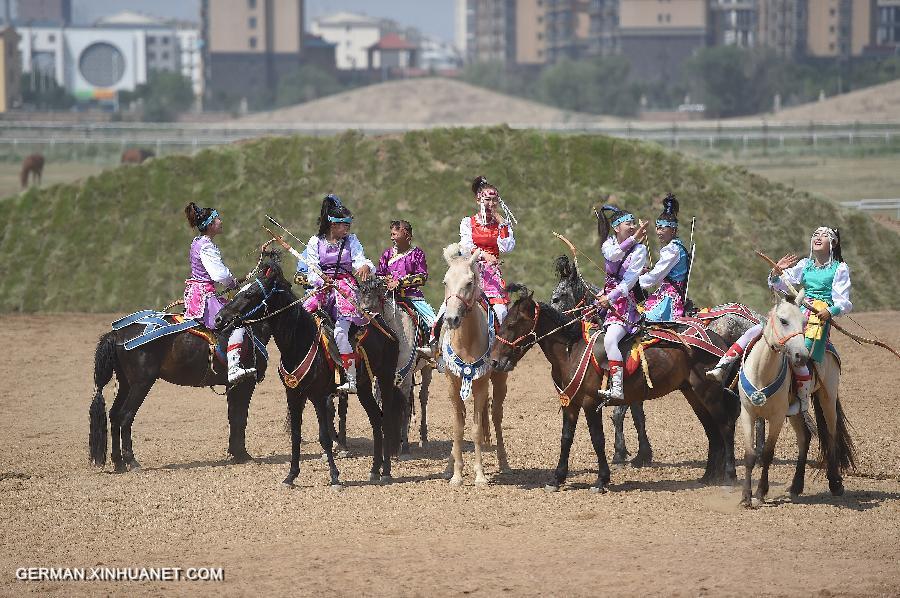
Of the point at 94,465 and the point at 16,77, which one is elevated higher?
the point at 16,77

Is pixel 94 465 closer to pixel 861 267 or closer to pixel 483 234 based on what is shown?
pixel 483 234

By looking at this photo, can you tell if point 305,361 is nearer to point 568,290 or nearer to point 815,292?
point 568,290

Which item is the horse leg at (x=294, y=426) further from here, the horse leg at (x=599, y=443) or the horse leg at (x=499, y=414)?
the horse leg at (x=599, y=443)

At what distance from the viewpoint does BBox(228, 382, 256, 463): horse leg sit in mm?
17297

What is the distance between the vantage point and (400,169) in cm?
3528

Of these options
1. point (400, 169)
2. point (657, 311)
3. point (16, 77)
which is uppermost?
point (16, 77)

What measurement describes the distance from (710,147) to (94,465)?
54.6 m

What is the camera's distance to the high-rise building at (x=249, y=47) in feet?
580

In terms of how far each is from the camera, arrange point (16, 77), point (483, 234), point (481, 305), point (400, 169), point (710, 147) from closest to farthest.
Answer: point (481, 305), point (483, 234), point (400, 169), point (710, 147), point (16, 77)

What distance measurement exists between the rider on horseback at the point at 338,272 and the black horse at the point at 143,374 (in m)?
1.44

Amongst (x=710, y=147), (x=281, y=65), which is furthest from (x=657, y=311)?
(x=281, y=65)

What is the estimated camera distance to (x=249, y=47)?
7018 inches

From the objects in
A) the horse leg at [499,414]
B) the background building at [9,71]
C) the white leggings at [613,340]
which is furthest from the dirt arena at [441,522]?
the background building at [9,71]

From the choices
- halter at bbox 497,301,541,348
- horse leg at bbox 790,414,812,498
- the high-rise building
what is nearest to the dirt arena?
horse leg at bbox 790,414,812,498
